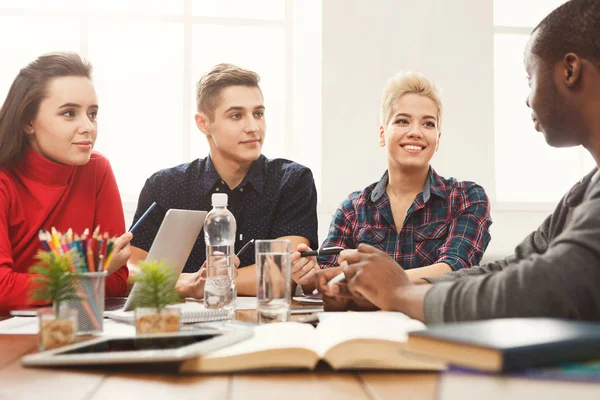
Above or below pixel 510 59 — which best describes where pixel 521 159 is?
below

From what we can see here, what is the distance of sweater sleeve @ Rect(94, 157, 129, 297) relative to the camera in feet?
6.48

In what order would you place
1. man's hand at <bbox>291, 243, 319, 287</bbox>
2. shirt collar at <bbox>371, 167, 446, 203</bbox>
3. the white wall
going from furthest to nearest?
the white wall < shirt collar at <bbox>371, 167, 446, 203</bbox> < man's hand at <bbox>291, 243, 319, 287</bbox>

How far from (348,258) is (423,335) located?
0.74m

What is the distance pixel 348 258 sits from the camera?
1309mm

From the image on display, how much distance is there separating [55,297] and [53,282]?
0.02 meters

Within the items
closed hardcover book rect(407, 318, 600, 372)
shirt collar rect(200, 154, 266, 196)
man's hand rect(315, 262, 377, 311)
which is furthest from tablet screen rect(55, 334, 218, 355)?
shirt collar rect(200, 154, 266, 196)

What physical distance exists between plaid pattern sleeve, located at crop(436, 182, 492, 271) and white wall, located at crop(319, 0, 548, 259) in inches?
73.5

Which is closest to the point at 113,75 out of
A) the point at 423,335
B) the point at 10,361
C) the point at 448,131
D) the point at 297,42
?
the point at 297,42

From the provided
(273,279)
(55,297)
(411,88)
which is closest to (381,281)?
(273,279)

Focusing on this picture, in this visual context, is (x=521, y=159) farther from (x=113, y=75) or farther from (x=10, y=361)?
(x=10, y=361)

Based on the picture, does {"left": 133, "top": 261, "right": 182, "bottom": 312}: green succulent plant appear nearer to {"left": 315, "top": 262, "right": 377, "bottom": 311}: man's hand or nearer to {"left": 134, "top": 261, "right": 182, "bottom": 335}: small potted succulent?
{"left": 134, "top": 261, "right": 182, "bottom": 335}: small potted succulent

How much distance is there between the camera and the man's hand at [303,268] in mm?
1761

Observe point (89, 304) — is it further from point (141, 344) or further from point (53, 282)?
point (141, 344)

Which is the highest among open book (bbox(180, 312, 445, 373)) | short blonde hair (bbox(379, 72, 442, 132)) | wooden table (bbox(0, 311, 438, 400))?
short blonde hair (bbox(379, 72, 442, 132))
